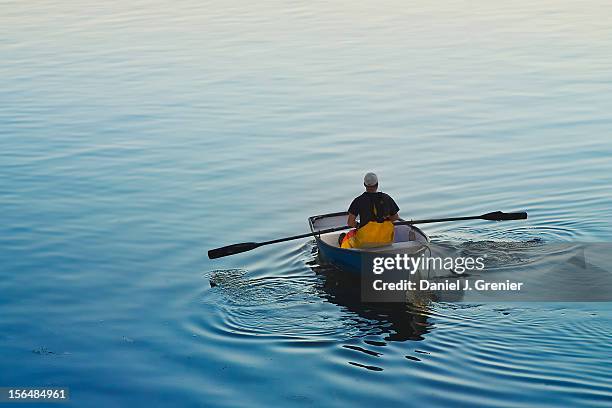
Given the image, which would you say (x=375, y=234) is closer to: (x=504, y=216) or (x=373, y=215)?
(x=373, y=215)

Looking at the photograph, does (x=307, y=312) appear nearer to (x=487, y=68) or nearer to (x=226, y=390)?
(x=226, y=390)

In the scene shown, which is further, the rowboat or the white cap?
the white cap

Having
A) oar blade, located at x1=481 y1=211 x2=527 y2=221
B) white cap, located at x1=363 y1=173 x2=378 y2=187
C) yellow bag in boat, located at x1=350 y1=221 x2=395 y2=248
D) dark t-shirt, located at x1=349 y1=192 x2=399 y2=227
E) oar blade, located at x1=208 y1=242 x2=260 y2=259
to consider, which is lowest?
oar blade, located at x1=208 y1=242 x2=260 y2=259

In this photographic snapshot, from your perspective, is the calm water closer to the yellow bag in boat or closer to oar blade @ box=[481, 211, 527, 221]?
oar blade @ box=[481, 211, 527, 221]

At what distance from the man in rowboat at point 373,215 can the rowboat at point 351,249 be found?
0.33m

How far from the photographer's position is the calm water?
1470 centimetres

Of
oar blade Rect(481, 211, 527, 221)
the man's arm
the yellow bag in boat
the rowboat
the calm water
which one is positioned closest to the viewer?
the calm water

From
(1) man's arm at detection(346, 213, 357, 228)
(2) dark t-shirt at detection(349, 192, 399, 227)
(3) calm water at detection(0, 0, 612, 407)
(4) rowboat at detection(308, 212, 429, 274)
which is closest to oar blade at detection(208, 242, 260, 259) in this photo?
(3) calm water at detection(0, 0, 612, 407)

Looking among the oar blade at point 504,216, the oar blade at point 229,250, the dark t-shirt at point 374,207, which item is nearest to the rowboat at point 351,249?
the dark t-shirt at point 374,207

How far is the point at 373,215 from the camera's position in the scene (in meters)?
17.9

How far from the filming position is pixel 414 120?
29719mm

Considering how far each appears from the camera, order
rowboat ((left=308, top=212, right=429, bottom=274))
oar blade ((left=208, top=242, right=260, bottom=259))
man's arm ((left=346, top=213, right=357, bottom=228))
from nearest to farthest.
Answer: rowboat ((left=308, top=212, right=429, bottom=274)), man's arm ((left=346, top=213, right=357, bottom=228)), oar blade ((left=208, top=242, right=260, bottom=259))

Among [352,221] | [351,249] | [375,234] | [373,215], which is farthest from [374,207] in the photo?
[351,249]

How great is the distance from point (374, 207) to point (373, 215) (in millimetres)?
145
